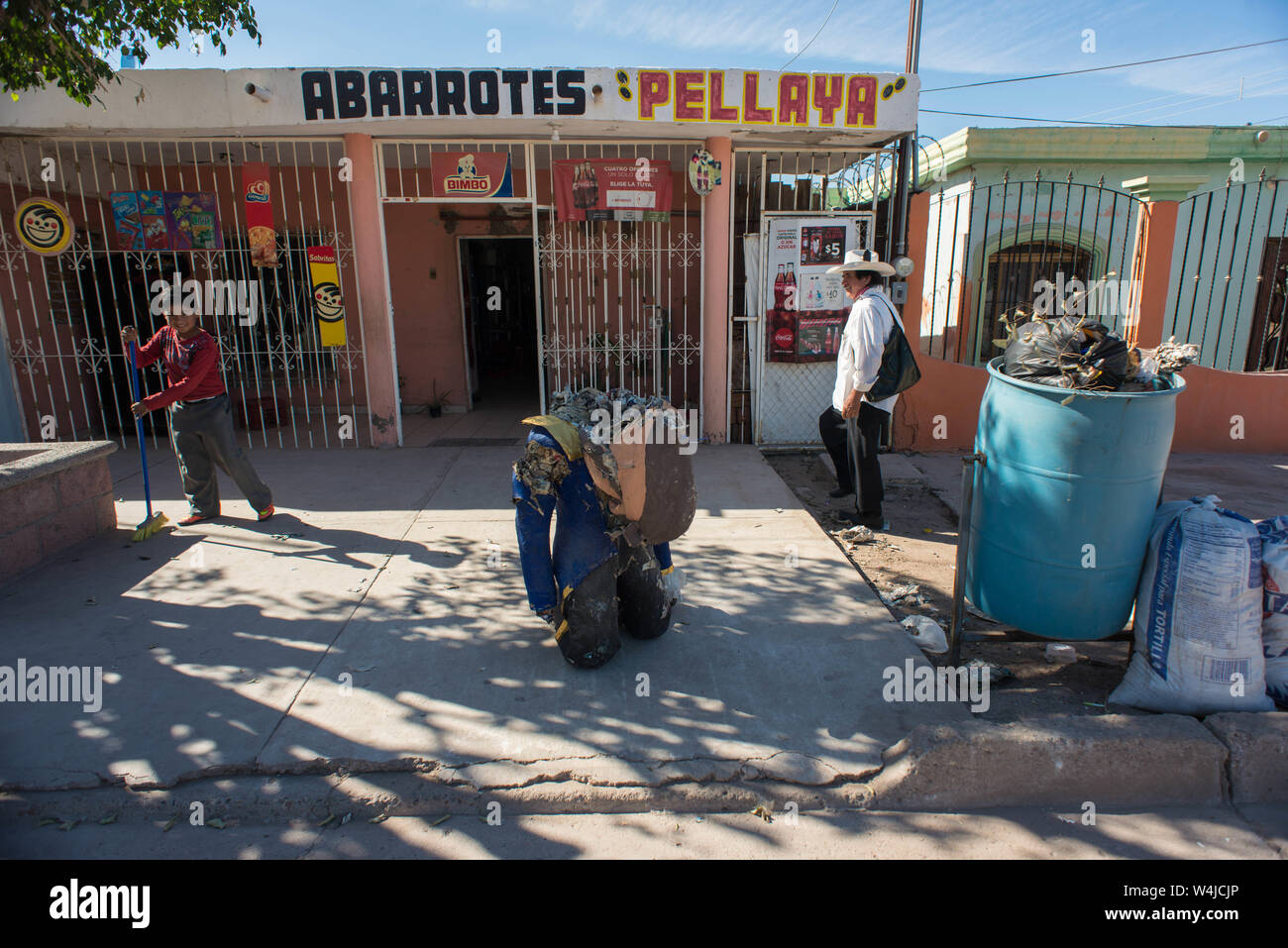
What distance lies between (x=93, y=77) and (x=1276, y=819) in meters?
7.71

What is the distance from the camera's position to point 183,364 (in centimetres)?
516

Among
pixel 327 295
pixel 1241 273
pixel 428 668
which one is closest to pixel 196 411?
pixel 327 295

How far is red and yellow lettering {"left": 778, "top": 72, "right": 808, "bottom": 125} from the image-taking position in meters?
6.70

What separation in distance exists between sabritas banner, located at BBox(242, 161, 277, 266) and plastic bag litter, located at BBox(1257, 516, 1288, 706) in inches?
326

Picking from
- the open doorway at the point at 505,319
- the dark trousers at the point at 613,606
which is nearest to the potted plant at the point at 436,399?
the open doorway at the point at 505,319

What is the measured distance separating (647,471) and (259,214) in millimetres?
6505

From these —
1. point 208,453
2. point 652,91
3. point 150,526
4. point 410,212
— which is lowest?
point 150,526

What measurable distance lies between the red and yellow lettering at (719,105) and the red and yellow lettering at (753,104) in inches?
4.4

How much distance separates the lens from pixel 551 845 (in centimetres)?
255

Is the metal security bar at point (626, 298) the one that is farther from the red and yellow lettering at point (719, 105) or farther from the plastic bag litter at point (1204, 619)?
the plastic bag litter at point (1204, 619)

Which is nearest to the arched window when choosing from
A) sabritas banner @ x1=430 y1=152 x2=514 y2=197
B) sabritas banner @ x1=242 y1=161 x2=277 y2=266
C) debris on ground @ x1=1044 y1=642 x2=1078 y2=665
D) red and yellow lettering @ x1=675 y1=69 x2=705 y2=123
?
red and yellow lettering @ x1=675 y1=69 x2=705 y2=123

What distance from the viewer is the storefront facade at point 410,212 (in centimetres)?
671

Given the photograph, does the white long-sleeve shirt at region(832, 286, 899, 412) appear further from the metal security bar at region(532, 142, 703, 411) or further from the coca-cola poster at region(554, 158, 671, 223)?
the metal security bar at region(532, 142, 703, 411)

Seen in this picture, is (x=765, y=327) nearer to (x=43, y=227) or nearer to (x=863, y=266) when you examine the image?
(x=863, y=266)
